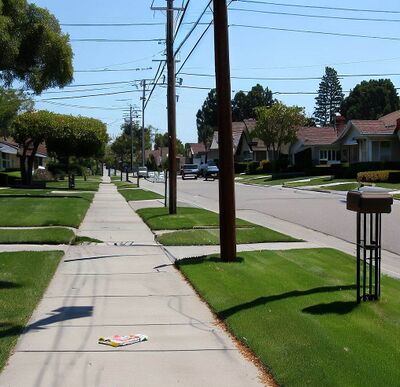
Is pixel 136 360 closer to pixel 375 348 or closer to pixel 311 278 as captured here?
pixel 375 348

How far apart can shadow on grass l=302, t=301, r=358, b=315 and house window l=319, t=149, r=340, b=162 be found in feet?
192

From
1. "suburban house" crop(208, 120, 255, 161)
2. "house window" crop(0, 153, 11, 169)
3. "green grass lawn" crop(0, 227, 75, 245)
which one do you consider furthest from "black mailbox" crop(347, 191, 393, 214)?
"suburban house" crop(208, 120, 255, 161)

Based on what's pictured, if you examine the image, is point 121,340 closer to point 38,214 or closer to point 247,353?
point 247,353

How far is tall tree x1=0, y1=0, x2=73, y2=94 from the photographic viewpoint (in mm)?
18438

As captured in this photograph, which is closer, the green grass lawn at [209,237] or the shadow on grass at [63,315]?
the shadow on grass at [63,315]

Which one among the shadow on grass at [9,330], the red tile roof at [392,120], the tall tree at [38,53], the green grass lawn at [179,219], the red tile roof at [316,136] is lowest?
the green grass lawn at [179,219]

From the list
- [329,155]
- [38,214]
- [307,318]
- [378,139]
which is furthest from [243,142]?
[307,318]

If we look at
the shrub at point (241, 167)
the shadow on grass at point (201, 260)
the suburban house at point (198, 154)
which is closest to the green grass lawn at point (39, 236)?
the shadow on grass at point (201, 260)

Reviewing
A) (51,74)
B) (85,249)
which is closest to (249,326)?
(85,249)

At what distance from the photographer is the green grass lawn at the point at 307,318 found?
4953 mm

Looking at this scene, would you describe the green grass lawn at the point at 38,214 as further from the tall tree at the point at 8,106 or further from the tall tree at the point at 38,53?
the tall tree at the point at 8,106

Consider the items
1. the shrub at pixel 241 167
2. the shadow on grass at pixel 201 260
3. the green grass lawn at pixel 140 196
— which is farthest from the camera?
the shrub at pixel 241 167

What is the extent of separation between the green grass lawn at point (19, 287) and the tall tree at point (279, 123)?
49.0 metres

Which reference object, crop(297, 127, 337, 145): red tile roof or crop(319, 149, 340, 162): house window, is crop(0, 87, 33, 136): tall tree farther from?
crop(319, 149, 340, 162): house window
